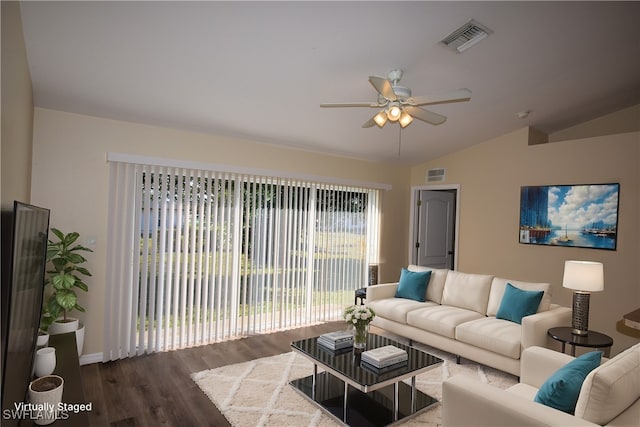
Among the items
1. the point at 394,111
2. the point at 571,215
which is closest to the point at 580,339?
the point at 571,215

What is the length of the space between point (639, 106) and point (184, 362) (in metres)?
5.99

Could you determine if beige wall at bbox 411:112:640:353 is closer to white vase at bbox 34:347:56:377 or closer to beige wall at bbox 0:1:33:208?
white vase at bbox 34:347:56:377

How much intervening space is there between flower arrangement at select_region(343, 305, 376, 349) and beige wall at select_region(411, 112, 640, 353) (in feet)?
10.1

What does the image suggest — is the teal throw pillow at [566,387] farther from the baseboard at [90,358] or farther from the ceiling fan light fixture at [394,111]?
the baseboard at [90,358]

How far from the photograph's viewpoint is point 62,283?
10.3 ft

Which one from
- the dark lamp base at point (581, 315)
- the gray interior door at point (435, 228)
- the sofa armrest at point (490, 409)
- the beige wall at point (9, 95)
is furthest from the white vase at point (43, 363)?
the gray interior door at point (435, 228)

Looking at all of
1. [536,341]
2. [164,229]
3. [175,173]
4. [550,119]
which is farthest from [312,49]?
[550,119]

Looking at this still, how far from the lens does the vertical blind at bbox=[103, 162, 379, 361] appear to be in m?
3.76

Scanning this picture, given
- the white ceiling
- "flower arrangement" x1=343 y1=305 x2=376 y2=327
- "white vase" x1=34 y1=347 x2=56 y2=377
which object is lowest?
"white vase" x1=34 y1=347 x2=56 y2=377

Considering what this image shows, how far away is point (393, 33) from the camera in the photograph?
2.67 m

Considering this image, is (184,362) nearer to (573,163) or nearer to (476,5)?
(476,5)

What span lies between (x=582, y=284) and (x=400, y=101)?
220 cm

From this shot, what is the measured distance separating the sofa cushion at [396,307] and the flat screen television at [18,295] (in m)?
3.36

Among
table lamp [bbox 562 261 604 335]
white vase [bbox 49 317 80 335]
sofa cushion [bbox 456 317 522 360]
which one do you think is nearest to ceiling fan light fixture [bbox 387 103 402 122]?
table lamp [bbox 562 261 604 335]
